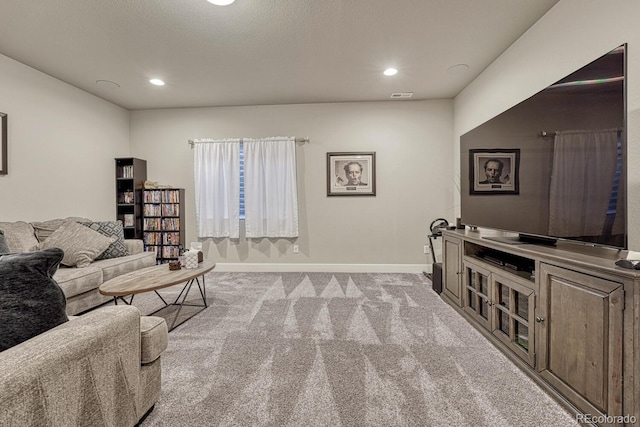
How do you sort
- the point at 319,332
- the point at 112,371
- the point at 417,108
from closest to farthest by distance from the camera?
the point at 112,371, the point at 319,332, the point at 417,108

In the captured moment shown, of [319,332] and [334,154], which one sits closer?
[319,332]

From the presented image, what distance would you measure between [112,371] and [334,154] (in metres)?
3.71

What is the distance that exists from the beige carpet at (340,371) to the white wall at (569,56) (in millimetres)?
1249

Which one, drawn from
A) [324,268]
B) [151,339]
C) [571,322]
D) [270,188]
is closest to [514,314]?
[571,322]

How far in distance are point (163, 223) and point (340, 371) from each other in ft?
12.3

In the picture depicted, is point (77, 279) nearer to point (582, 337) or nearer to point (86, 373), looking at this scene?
point (86, 373)

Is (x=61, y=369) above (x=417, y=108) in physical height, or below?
below

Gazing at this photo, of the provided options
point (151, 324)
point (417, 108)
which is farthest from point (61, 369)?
point (417, 108)

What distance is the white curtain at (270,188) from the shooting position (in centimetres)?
429

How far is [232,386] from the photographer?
1652mm

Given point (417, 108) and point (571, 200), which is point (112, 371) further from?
point (417, 108)

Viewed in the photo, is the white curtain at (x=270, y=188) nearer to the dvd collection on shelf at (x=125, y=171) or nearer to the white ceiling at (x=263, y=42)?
the white ceiling at (x=263, y=42)

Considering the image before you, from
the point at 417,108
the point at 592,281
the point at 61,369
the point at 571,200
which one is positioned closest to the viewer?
the point at 61,369

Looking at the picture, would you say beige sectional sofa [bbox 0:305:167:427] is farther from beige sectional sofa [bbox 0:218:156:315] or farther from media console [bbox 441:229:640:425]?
media console [bbox 441:229:640:425]
